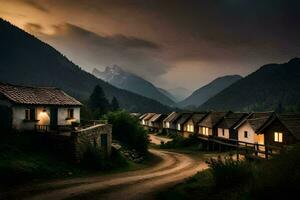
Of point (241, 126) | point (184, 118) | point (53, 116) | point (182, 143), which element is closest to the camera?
point (53, 116)

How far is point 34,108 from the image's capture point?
3127 centimetres

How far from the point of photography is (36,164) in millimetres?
22531

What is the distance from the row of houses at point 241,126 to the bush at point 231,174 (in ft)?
59.3

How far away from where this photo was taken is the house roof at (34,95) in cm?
2990

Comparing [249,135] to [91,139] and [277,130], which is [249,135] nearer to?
[277,130]

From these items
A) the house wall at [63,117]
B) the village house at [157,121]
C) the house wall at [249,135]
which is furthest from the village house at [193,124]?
the house wall at [63,117]

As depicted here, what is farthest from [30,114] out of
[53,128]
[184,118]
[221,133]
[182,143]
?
[184,118]

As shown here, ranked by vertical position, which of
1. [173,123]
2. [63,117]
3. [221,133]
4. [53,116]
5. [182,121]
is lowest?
[221,133]

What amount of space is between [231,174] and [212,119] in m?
49.4

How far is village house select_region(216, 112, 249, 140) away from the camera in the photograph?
182 ft

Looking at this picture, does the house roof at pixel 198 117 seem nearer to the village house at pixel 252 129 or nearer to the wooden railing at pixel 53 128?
the village house at pixel 252 129

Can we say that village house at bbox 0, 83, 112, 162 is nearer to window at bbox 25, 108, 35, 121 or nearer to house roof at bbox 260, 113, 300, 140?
window at bbox 25, 108, 35, 121

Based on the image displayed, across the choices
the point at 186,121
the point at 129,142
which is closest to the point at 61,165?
the point at 129,142

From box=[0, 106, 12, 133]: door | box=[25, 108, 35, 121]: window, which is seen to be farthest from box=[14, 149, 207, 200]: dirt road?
box=[25, 108, 35, 121]: window
